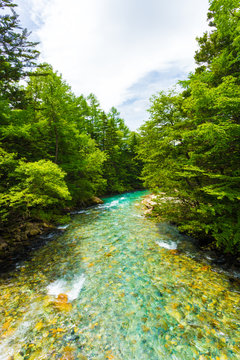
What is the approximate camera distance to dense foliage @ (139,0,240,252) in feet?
13.9

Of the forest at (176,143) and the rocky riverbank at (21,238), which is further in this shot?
the rocky riverbank at (21,238)

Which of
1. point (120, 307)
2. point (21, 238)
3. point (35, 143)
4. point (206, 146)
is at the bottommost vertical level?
point (120, 307)

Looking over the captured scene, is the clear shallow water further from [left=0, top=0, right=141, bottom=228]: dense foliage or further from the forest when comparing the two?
[left=0, top=0, right=141, bottom=228]: dense foliage

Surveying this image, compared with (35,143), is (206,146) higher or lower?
lower

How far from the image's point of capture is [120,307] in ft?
11.5

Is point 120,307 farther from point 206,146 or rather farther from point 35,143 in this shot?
point 35,143

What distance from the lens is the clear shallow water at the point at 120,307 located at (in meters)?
2.63

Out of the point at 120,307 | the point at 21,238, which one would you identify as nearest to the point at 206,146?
the point at 120,307

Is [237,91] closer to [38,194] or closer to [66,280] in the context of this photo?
[66,280]

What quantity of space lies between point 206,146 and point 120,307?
570 centimetres

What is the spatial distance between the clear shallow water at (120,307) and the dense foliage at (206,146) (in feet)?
5.48

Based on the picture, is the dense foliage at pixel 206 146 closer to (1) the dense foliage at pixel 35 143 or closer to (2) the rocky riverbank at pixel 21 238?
(1) the dense foliage at pixel 35 143

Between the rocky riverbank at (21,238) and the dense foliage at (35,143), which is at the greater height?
the dense foliage at (35,143)

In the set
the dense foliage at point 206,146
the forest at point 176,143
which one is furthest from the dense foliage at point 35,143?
the dense foliage at point 206,146
